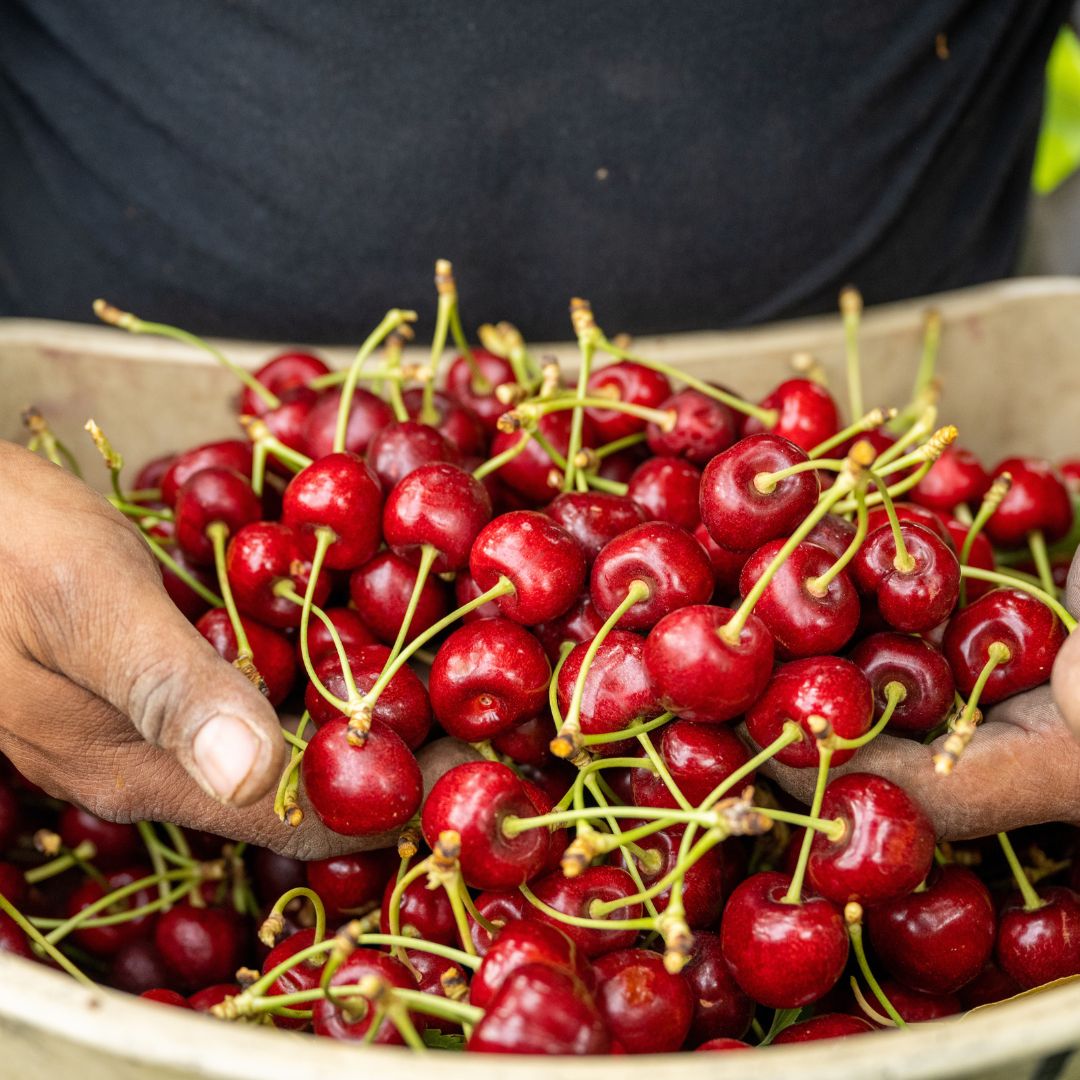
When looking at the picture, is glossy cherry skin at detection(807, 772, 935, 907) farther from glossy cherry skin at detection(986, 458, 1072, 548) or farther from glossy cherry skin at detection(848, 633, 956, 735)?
glossy cherry skin at detection(986, 458, 1072, 548)

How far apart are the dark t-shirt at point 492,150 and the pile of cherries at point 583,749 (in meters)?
0.47

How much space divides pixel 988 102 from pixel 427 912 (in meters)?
1.37

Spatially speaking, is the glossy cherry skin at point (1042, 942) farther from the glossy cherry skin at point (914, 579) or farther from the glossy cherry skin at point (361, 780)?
the glossy cherry skin at point (361, 780)

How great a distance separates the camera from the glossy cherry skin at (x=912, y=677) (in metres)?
0.80

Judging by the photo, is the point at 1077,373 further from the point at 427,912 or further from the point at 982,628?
the point at 427,912

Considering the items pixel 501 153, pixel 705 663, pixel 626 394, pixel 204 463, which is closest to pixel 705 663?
pixel 705 663

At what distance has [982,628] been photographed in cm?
84

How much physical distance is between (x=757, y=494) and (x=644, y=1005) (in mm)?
365

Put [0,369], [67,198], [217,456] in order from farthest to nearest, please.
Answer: [67,198], [0,369], [217,456]

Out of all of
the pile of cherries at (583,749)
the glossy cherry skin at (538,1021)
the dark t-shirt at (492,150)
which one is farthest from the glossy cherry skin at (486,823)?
the dark t-shirt at (492,150)

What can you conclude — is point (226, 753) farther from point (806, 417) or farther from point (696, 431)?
point (806, 417)

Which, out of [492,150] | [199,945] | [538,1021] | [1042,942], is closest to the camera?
[538,1021]

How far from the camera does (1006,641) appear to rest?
828mm

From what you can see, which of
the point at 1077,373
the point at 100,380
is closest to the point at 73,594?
the point at 100,380
